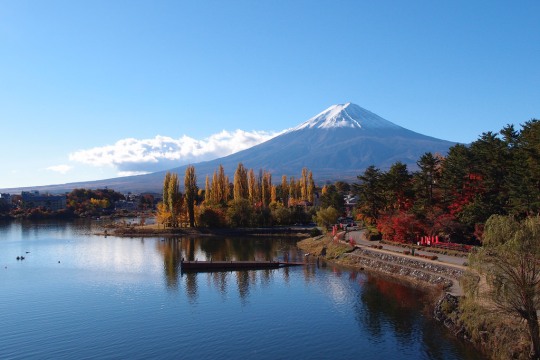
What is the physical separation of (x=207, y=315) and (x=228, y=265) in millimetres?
16032

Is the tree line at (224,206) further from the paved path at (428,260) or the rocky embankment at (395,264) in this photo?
the rocky embankment at (395,264)

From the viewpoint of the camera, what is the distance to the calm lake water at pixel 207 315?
2178cm

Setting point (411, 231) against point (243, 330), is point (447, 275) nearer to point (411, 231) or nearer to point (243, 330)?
point (411, 231)

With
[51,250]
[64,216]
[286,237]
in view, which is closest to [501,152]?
[286,237]

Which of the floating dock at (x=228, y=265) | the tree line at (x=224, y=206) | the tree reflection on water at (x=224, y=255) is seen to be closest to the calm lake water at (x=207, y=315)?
the tree reflection on water at (x=224, y=255)

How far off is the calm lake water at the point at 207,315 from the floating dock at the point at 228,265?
1.87 m

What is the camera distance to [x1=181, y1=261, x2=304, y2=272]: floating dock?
141ft

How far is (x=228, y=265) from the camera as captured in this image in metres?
43.5

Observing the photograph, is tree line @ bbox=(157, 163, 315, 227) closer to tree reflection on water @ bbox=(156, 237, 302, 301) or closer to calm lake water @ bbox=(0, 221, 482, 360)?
tree reflection on water @ bbox=(156, 237, 302, 301)

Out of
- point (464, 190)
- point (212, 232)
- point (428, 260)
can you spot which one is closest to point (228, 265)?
point (428, 260)

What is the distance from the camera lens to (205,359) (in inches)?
814

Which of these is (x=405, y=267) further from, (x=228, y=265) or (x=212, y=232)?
(x=212, y=232)

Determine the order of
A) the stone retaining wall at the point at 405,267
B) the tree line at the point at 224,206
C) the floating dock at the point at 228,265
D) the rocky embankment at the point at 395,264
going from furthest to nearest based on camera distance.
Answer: the tree line at the point at 224,206, the floating dock at the point at 228,265, the stone retaining wall at the point at 405,267, the rocky embankment at the point at 395,264

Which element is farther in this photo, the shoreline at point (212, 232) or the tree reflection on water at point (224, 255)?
the shoreline at point (212, 232)
